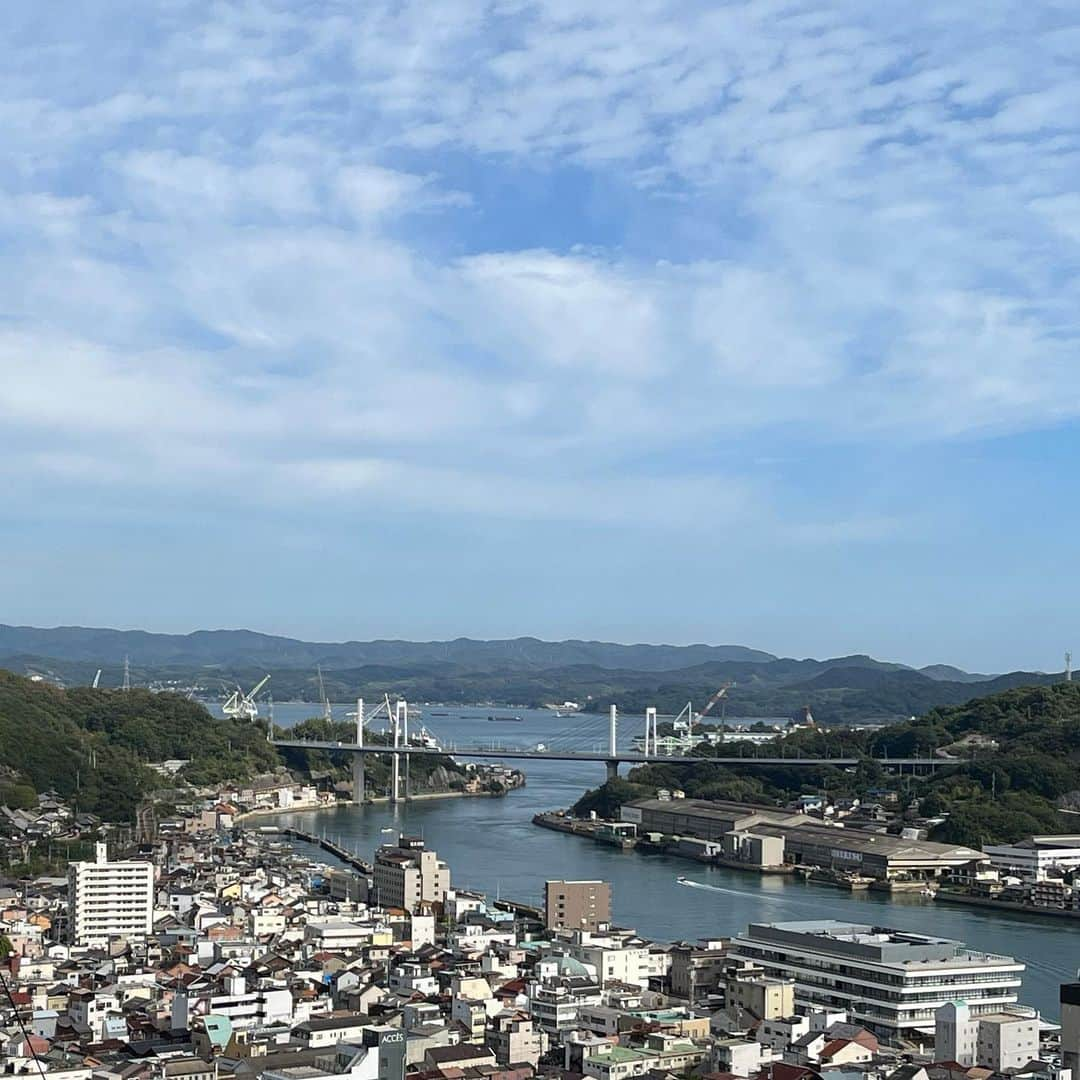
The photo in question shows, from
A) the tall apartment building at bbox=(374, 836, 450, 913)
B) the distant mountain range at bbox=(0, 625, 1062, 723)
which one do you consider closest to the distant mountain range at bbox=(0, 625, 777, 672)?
the distant mountain range at bbox=(0, 625, 1062, 723)

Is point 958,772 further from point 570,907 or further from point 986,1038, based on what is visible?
point 986,1038

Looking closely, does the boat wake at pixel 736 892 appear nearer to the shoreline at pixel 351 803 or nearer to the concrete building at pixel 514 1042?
the concrete building at pixel 514 1042

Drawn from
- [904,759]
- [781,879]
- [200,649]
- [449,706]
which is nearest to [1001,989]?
[781,879]

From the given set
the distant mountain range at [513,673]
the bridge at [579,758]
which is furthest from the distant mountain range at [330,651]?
the bridge at [579,758]

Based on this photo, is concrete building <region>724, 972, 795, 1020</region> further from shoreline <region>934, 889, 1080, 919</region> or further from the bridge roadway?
the bridge roadway

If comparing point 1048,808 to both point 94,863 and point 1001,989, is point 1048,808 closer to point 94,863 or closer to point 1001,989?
point 1001,989
